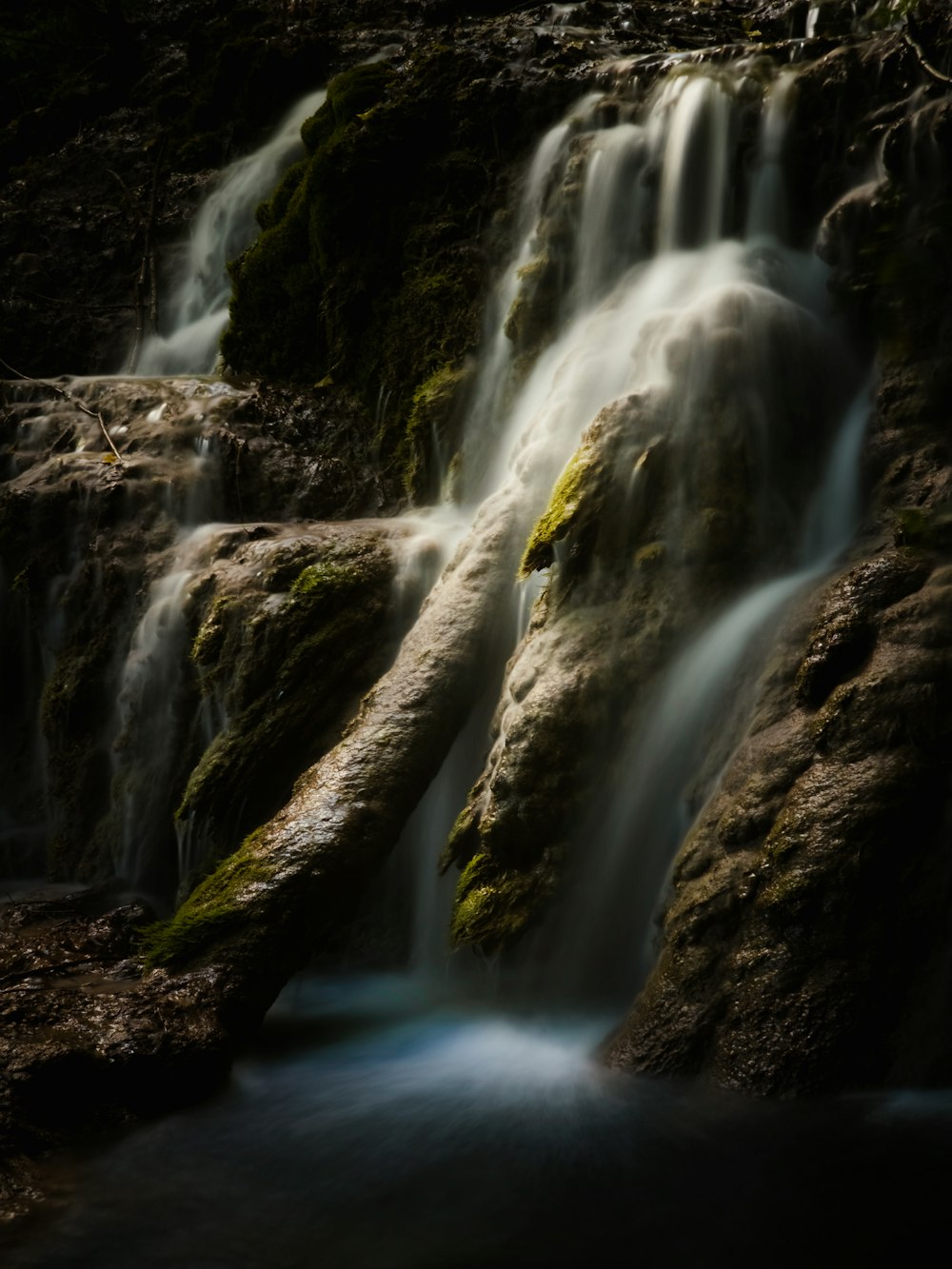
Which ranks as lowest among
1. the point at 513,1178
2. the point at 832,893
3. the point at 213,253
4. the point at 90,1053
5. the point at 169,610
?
the point at 513,1178

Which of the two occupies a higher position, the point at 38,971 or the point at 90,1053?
the point at 38,971

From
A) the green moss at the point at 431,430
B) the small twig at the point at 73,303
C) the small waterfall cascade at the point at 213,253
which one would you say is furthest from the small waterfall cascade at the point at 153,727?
the small twig at the point at 73,303

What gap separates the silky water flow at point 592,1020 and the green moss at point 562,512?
149 millimetres

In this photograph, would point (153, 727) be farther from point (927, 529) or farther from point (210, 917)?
point (927, 529)

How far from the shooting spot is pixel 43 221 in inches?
597

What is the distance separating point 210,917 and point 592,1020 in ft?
6.03

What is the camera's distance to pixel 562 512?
5.45 m

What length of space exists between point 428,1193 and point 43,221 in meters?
15.4

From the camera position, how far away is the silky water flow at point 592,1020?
317cm

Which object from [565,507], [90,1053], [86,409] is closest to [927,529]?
[565,507]

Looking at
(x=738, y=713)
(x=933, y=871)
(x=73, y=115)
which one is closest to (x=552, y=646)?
(x=738, y=713)

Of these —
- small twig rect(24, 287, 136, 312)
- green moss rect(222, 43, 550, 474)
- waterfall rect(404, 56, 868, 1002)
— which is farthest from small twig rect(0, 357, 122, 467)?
waterfall rect(404, 56, 868, 1002)

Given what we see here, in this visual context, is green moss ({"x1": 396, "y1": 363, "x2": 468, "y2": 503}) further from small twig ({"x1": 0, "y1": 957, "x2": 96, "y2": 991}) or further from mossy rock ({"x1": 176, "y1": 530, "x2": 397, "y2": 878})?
small twig ({"x1": 0, "y1": 957, "x2": 96, "y2": 991})

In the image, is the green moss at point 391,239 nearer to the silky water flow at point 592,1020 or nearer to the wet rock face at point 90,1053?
the silky water flow at point 592,1020
